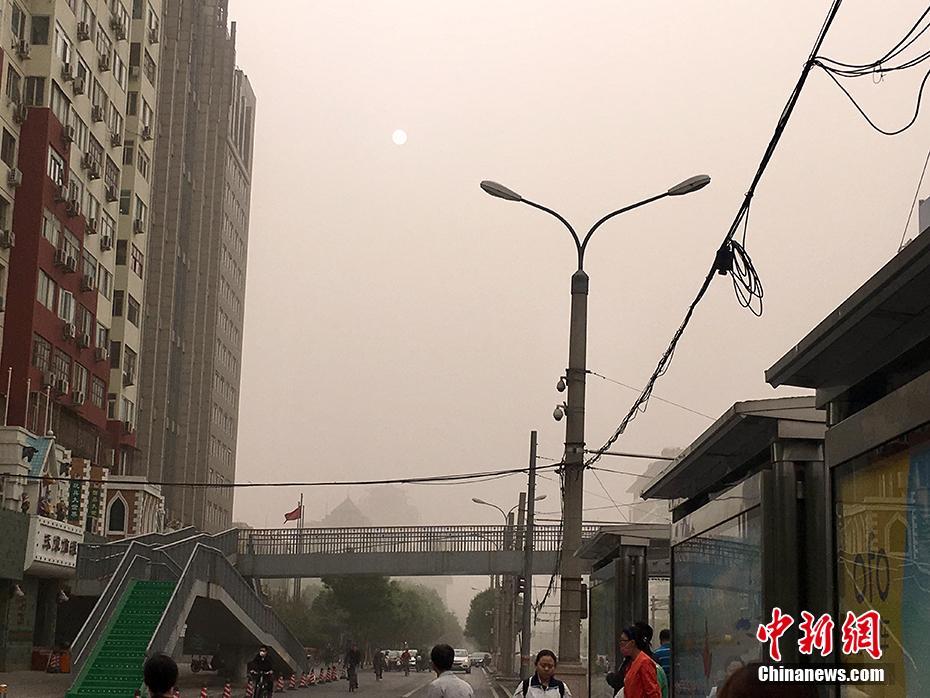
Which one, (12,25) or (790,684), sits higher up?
(12,25)

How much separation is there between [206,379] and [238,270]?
22.0 metres

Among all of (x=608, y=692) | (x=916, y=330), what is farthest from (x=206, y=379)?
(x=916, y=330)

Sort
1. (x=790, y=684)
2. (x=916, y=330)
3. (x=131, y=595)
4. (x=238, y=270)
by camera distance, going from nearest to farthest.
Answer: (x=790, y=684) < (x=916, y=330) < (x=131, y=595) < (x=238, y=270)

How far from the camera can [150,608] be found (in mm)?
36562

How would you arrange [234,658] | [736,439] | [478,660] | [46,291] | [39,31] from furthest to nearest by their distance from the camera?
[478,660] → [39,31] → [46,291] → [234,658] → [736,439]

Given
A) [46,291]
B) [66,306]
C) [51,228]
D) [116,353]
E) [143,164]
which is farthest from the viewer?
[143,164]

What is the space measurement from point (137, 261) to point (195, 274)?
38.8 m

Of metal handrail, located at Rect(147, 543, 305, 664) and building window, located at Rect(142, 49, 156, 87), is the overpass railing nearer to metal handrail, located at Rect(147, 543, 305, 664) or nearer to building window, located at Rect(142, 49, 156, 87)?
metal handrail, located at Rect(147, 543, 305, 664)

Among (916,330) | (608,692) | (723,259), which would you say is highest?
(723,259)

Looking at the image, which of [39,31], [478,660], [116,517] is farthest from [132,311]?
[478,660]

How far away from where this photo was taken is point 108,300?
60.9 m

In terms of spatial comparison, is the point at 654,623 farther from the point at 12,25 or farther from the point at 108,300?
the point at 108,300

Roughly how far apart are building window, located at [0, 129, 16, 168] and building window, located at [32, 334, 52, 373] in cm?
648

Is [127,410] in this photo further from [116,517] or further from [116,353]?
[116,517]
